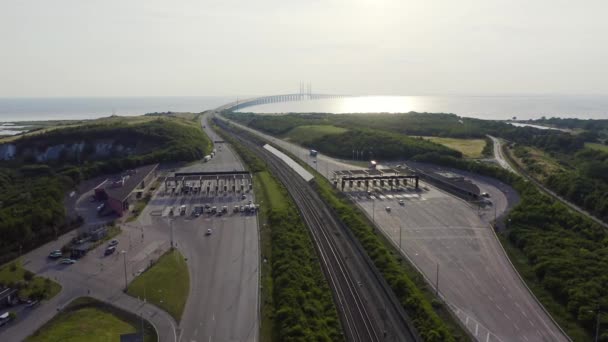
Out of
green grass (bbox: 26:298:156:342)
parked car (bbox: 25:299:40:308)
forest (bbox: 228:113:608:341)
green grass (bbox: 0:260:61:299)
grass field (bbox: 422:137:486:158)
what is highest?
grass field (bbox: 422:137:486:158)

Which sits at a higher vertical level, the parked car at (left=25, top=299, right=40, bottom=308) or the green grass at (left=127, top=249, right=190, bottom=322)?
the green grass at (left=127, top=249, right=190, bottom=322)

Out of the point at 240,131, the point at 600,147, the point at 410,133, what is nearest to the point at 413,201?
the point at 600,147

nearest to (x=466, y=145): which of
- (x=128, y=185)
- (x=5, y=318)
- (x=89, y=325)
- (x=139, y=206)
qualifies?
(x=128, y=185)

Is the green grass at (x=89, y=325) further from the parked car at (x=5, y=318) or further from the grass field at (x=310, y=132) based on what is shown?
the grass field at (x=310, y=132)

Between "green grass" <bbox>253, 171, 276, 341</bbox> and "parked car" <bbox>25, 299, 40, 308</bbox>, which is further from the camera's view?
"parked car" <bbox>25, 299, 40, 308</bbox>

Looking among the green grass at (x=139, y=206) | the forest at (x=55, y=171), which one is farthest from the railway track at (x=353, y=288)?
A: the forest at (x=55, y=171)

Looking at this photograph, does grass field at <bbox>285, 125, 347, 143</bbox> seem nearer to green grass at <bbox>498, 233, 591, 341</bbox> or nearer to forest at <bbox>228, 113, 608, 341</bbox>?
forest at <bbox>228, 113, 608, 341</bbox>

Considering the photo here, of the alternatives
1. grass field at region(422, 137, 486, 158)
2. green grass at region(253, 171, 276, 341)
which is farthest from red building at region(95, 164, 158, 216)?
grass field at region(422, 137, 486, 158)
